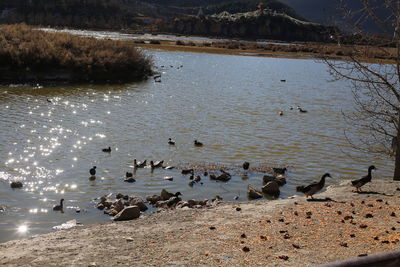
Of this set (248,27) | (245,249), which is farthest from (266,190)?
(248,27)

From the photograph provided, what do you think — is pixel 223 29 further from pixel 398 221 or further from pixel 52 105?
pixel 398 221

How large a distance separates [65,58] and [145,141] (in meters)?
23.6

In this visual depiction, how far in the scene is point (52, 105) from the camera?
31344mm

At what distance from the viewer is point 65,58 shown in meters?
43.5

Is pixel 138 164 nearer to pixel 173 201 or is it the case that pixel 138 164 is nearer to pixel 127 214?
pixel 173 201

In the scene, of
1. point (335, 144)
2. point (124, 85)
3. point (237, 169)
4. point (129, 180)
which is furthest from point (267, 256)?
point (124, 85)

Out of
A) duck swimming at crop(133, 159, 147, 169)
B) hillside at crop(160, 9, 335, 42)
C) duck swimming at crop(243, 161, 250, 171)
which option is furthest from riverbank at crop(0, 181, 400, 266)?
hillside at crop(160, 9, 335, 42)

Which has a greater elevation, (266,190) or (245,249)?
(245,249)

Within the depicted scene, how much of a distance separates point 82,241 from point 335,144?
17186mm

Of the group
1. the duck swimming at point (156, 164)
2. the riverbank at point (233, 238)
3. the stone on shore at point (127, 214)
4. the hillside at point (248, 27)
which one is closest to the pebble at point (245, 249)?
the riverbank at point (233, 238)

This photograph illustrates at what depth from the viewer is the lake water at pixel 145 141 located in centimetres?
1595

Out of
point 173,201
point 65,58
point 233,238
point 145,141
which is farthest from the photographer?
point 65,58

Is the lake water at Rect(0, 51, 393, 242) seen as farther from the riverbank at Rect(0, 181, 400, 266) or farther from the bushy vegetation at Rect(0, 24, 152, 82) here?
the bushy vegetation at Rect(0, 24, 152, 82)

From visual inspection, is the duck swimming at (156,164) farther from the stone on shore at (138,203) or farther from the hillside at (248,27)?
the hillside at (248,27)
